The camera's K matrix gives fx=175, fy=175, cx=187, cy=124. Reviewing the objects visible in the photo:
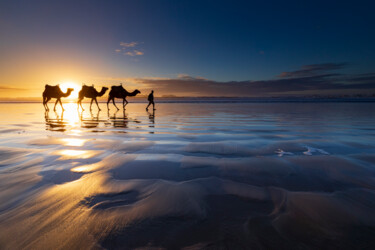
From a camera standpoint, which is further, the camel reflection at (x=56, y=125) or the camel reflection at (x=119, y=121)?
the camel reflection at (x=119, y=121)

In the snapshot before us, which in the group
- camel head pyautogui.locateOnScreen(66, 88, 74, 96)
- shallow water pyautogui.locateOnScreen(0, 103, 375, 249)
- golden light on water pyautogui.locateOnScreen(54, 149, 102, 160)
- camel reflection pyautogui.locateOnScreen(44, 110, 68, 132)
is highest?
camel head pyautogui.locateOnScreen(66, 88, 74, 96)

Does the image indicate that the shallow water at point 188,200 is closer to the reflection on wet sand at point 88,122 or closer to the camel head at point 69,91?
→ the reflection on wet sand at point 88,122

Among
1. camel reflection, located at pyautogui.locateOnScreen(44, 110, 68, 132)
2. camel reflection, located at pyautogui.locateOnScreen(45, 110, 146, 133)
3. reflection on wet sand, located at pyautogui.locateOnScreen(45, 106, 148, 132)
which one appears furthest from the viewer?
reflection on wet sand, located at pyautogui.locateOnScreen(45, 106, 148, 132)

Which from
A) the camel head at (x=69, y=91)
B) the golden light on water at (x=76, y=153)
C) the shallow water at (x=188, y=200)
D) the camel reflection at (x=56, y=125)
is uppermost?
the camel head at (x=69, y=91)

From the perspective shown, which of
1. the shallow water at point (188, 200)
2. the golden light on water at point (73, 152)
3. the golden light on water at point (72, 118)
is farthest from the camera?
the golden light on water at point (72, 118)

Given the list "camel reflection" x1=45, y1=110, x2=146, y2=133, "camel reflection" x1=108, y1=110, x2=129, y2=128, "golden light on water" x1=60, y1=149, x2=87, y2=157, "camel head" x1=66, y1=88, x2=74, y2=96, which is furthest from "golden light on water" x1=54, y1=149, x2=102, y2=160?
"camel head" x1=66, y1=88, x2=74, y2=96

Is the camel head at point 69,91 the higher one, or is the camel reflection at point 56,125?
the camel head at point 69,91

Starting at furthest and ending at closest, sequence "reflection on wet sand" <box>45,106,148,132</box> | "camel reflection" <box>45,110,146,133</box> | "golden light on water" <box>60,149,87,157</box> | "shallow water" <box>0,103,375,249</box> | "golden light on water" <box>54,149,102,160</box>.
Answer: "reflection on wet sand" <box>45,106,148,132</box> < "camel reflection" <box>45,110,146,133</box> < "golden light on water" <box>60,149,87,157</box> < "golden light on water" <box>54,149,102,160</box> < "shallow water" <box>0,103,375,249</box>

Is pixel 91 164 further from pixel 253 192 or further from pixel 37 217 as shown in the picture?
pixel 253 192

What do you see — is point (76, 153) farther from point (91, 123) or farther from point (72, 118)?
point (72, 118)

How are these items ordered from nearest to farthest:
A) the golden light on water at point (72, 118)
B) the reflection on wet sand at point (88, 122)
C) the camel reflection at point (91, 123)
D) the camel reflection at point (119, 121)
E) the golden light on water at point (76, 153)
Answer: the golden light on water at point (76, 153)
the camel reflection at point (91, 123)
the reflection on wet sand at point (88, 122)
the camel reflection at point (119, 121)
the golden light on water at point (72, 118)

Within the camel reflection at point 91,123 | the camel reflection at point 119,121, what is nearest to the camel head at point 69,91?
the camel reflection at point 91,123

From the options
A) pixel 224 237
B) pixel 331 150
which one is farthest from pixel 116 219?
pixel 331 150

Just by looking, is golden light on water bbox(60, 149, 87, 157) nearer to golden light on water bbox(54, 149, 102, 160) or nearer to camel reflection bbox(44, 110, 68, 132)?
golden light on water bbox(54, 149, 102, 160)
